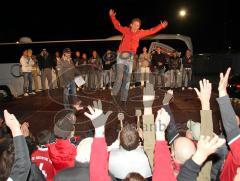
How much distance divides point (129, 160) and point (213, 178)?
3.56 feet

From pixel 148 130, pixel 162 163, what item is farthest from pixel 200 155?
pixel 148 130

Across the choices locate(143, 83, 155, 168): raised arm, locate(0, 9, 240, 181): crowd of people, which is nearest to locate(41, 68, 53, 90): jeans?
locate(0, 9, 240, 181): crowd of people

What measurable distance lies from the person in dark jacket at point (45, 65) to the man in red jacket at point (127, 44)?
23.1 ft

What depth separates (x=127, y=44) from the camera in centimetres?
965

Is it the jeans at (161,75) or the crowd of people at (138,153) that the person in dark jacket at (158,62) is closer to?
the jeans at (161,75)

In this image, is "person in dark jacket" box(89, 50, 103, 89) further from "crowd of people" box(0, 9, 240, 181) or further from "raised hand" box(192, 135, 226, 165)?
"raised hand" box(192, 135, 226, 165)

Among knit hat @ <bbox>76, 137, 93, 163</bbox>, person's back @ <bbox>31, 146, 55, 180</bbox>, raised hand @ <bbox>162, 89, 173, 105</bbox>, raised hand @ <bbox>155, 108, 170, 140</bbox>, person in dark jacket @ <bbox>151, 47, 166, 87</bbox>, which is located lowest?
person's back @ <bbox>31, 146, 55, 180</bbox>

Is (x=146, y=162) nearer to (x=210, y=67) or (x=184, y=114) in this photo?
(x=184, y=114)

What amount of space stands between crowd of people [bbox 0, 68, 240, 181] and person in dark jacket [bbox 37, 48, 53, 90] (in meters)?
12.0

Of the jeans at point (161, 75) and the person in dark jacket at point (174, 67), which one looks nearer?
the jeans at point (161, 75)

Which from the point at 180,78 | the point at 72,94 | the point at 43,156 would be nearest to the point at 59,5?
the point at 180,78

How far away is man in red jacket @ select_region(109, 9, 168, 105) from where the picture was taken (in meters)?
9.45

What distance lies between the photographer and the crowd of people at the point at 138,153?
297cm

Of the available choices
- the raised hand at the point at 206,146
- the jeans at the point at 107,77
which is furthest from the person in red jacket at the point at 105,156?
the jeans at the point at 107,77
